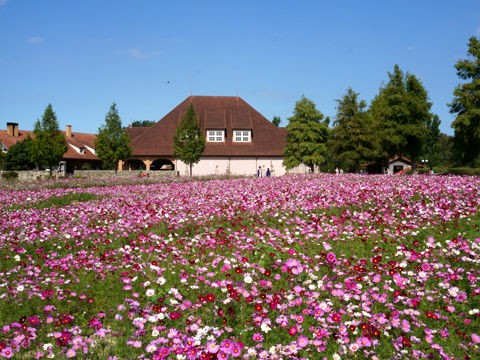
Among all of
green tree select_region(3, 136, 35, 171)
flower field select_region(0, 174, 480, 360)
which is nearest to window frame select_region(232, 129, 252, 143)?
green tree select_region(3, 136, 35, 171)

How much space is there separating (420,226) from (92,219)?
8.17 m

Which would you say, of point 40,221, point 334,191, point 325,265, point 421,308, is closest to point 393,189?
point 334,191

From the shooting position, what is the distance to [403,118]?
41938mm

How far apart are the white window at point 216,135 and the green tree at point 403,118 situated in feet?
66.7

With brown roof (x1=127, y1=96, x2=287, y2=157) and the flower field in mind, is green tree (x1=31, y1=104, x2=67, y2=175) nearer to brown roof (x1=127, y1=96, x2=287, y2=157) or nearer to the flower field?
brown roof (x1=127, y1=96, x2=287, y2=157)

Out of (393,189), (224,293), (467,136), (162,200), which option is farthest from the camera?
(467,136)

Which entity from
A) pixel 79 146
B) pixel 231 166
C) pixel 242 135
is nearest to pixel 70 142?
pixel 79 146

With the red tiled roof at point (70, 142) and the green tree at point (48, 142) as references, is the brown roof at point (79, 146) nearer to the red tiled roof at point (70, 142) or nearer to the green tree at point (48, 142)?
the red tiled roof at point (70, 142)

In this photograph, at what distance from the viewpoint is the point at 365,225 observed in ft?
29.6

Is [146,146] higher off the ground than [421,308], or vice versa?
[146,146]

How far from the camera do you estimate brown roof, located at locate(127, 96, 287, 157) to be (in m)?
53.3

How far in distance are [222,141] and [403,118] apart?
23112mm

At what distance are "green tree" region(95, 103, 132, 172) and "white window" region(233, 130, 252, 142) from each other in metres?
15.9

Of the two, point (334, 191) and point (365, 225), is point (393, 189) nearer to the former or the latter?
point (334, 191)
